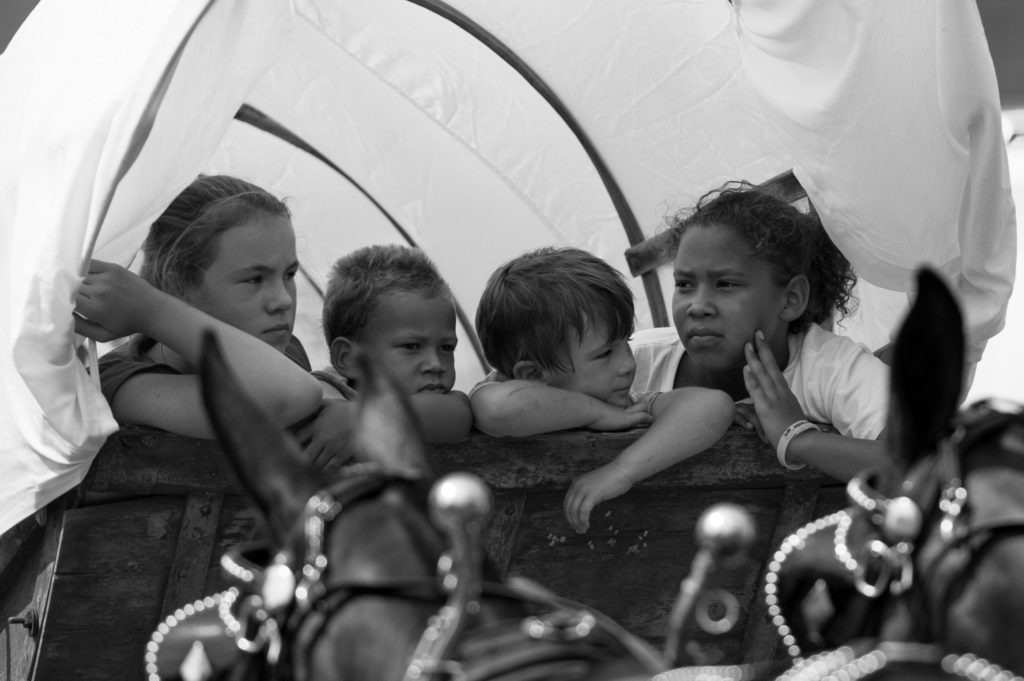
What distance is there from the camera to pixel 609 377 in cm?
237

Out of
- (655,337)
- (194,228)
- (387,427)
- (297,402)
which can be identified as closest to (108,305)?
(297,402)

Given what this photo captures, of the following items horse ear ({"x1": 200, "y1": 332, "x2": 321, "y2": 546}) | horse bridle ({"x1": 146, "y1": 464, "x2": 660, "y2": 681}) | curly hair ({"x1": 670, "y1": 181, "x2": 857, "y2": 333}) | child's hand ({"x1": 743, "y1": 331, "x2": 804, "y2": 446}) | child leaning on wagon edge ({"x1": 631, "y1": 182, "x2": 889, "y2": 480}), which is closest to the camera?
horse bridle ({"x1": 146, "y1": 464, "x2": 660, "y2": 681})

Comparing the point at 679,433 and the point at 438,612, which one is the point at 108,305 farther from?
the point at 438,612

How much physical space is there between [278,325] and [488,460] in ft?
1.63

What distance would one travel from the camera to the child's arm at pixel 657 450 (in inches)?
79.7

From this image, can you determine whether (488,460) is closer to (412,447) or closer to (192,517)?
(192,517)

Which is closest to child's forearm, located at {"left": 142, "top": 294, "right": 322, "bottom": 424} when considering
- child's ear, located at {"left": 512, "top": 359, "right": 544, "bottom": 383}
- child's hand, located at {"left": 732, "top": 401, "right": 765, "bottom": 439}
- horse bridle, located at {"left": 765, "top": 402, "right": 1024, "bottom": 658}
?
child's ear, located at {"left": 512, "top": 359, "right": 544, "bottom": 383}

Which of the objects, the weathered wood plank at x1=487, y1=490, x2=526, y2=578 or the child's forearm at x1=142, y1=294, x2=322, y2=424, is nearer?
the child's forearm at x1=142, y1=294, x2=322, y2=424

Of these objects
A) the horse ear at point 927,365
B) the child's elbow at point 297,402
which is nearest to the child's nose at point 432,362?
the child's elbow at point 297,402

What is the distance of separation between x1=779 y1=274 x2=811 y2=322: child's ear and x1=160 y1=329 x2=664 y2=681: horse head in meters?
1.44

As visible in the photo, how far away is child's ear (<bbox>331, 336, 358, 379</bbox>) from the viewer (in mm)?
2576

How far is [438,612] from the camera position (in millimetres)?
1065

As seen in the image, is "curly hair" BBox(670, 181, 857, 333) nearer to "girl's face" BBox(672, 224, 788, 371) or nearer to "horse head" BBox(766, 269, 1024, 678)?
"girl's face" BBox(672, 224, 788, 371)

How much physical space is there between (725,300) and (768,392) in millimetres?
267
